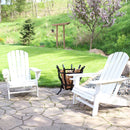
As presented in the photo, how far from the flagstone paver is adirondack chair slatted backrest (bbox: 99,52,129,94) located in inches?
14.7

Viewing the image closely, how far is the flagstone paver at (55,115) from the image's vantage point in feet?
8.99

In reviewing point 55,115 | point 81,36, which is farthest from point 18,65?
point 81,36

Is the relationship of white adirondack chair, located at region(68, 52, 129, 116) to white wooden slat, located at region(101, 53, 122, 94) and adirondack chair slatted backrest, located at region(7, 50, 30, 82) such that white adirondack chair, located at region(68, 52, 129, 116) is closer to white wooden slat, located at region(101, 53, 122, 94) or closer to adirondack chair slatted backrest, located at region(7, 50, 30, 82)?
white wooden slat, located at region(101, 53, 122, 94)

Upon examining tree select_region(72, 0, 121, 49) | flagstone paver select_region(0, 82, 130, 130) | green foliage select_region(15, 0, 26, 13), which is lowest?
flagstone paver select_region(0, 82, 130, 130)

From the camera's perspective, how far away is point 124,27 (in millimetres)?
15164

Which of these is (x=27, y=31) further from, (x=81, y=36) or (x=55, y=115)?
(x=55, y=115)

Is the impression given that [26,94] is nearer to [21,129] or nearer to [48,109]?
[48,109]

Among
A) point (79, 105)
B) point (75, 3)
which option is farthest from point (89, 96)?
point (75, 3)

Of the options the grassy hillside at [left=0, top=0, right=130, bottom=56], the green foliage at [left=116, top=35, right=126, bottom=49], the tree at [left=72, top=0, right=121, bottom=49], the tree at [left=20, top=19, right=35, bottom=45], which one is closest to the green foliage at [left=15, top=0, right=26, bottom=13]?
the grassy hillside at [left=0, top=0, right=130, bottom=56]

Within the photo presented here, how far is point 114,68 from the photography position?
12.2ft

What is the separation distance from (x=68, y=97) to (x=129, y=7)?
16649 millimetres

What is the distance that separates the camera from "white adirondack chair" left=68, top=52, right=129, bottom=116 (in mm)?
3096

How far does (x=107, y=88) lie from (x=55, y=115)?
116 cm

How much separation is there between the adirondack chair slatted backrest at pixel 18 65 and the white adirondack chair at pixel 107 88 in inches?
61.8
